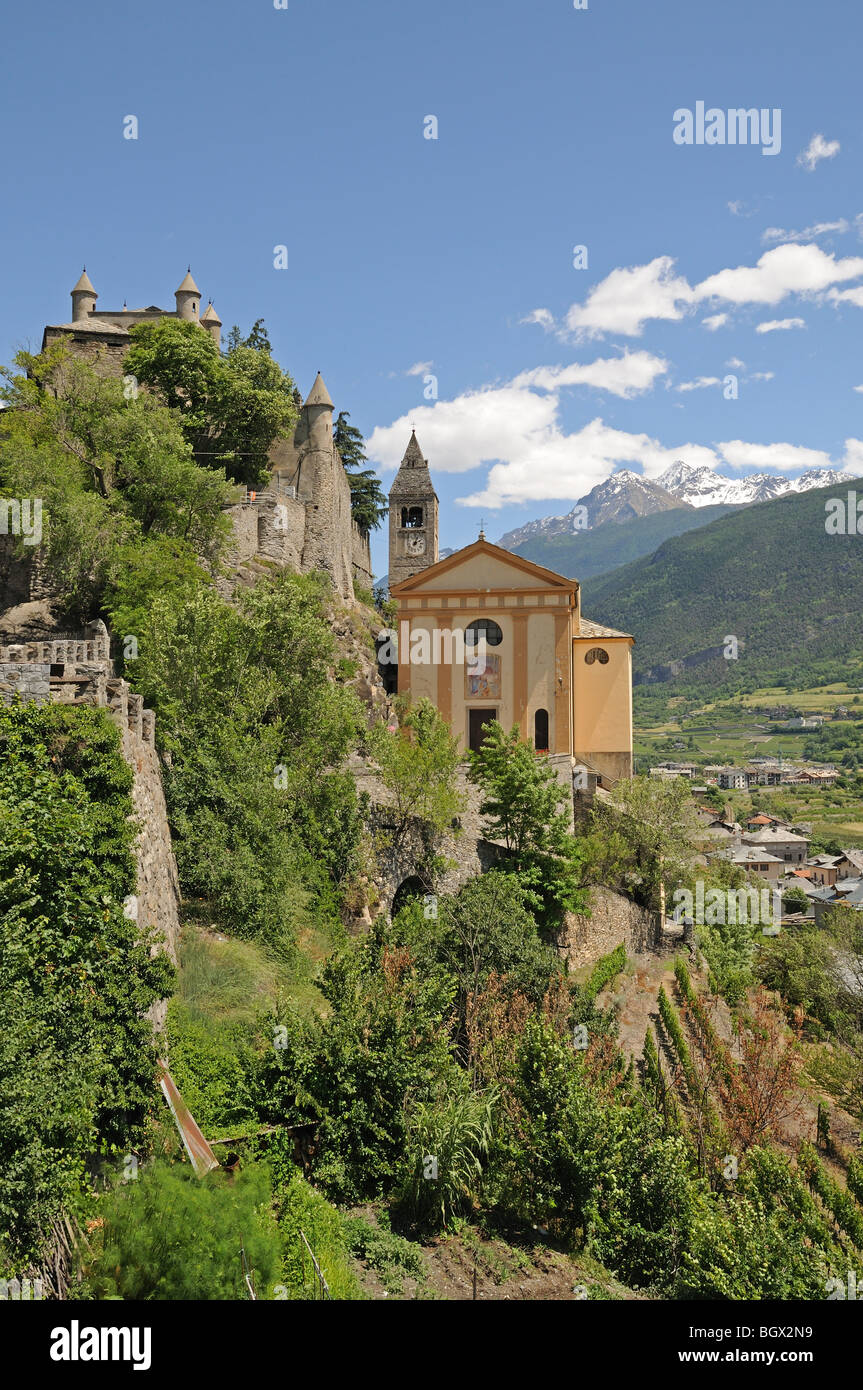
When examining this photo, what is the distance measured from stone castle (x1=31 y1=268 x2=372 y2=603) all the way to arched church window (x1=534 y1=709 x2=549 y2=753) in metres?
13.7

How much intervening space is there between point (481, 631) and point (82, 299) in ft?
104

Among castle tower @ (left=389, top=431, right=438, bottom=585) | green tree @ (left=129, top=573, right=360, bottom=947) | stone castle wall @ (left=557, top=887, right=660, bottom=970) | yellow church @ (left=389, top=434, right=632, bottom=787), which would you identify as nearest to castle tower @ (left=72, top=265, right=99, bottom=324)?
castle tower @ (left=389, top=431, right=438, bottom=585)

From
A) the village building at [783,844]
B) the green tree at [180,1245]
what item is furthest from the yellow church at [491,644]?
the village building at [783,844]

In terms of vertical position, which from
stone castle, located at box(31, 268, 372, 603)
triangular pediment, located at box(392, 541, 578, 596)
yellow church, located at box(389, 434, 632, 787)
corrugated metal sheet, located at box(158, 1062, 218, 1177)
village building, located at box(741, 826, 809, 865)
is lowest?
village building, located at box(741, 826, 809, 865)

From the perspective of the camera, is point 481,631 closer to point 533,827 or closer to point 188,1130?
point 533,827

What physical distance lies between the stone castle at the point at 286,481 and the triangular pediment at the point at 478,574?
7.62 meters

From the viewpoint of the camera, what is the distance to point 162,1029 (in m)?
13.5

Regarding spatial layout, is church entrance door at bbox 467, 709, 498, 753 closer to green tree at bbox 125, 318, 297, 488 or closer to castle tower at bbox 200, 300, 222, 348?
green tree at bbox 125, 318, 297, 488

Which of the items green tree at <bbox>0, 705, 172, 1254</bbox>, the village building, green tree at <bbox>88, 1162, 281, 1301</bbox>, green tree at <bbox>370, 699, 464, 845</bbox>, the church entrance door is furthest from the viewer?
the village building

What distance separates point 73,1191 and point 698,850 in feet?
108

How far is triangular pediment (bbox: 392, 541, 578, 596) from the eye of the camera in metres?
39.9

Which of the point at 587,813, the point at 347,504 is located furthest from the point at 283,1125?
the point at 347,504

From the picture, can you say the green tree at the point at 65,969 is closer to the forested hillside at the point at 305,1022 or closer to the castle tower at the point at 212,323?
the forested hillside at the point at 305,1022

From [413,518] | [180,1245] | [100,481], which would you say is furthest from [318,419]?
[180,1245]
